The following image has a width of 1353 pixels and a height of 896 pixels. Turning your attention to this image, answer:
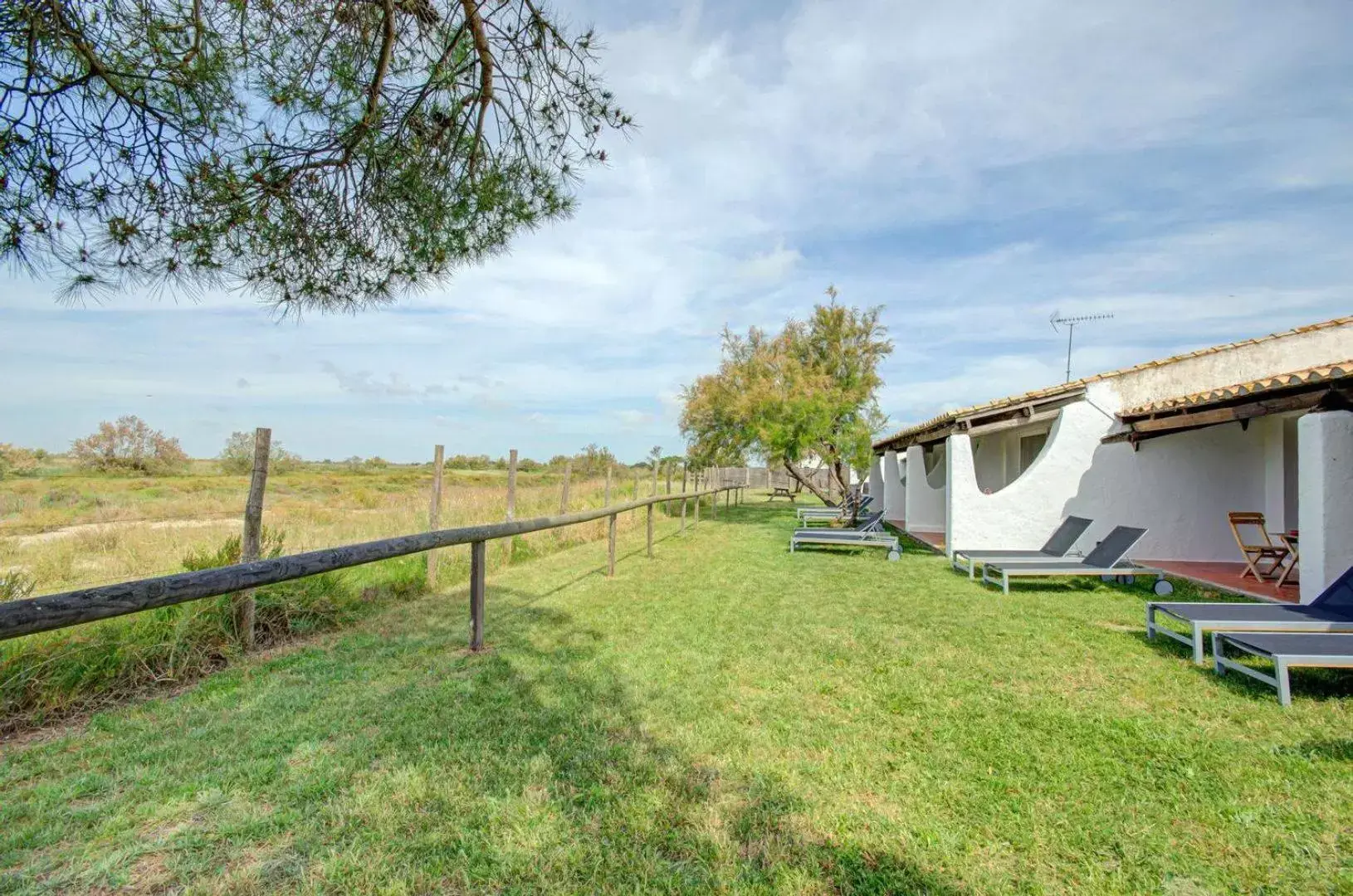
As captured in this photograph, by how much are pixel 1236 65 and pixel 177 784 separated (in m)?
11.9

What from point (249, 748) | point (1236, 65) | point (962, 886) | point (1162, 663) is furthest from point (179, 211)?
point (1236, 65)

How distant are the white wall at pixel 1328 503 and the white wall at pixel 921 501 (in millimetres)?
8421

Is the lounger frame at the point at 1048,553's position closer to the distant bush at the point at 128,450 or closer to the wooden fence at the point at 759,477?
the wooden fence at the point at 759,477

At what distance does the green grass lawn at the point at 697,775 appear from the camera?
2088 mm

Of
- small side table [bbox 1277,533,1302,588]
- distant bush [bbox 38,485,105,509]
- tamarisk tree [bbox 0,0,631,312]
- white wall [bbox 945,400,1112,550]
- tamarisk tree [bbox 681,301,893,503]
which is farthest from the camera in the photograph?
distant bush [bbox 38,485,105,509]

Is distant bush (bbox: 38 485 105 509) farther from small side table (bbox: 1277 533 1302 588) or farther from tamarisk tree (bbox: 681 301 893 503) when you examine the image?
small side table (bbox: 1277 533 1302 588)

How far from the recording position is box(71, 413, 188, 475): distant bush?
2428 cm

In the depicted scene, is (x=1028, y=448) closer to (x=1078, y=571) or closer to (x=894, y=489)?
(x=894, y=489)

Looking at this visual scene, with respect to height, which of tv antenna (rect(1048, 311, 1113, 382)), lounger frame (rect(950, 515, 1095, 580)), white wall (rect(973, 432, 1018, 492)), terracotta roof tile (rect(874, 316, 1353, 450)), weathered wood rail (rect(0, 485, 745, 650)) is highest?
tv antenna (rect(1048, 311, 1113, 382))

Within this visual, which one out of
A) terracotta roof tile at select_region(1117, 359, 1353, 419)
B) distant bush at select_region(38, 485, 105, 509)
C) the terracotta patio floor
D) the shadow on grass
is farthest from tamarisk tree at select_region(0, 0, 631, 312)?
distant bush at select_region(38, 485, 105, 509)

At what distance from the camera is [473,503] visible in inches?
556

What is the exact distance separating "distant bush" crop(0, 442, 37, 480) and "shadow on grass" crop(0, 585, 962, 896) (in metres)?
23.4

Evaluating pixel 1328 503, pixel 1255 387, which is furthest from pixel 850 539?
pixel 1328 503

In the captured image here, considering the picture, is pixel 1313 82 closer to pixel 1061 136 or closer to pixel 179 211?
pixel 1061 136
